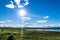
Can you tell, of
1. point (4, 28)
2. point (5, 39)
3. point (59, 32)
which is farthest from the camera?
point (4, 28)

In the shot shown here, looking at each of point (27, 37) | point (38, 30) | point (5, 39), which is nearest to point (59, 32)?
point (38, 30)

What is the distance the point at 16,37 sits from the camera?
16812mm

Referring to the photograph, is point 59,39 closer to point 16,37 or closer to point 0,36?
point 16,37

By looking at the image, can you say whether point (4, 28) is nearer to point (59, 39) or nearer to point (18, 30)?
point (18, 30)

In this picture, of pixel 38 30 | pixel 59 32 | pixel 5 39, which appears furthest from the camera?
pixel 38 30

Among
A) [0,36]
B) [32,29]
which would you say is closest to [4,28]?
[32,29]

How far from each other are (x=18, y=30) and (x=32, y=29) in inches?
65.3

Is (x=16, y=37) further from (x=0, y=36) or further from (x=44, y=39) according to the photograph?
(x=44, y=39)

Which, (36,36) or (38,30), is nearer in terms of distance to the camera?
(36,36)

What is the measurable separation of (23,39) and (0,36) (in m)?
2.26

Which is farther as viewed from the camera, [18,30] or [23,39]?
[18,30]

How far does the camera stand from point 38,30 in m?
20.5

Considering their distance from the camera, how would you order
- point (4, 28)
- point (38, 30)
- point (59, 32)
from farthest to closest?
point (4, 28), point (38, 30), point (59, 32)

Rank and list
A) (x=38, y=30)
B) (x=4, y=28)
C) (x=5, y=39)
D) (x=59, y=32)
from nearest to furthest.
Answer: (x=5, y=39) < (x=59, y=32) < (x=38, y=30) < (x=4, y=28)
